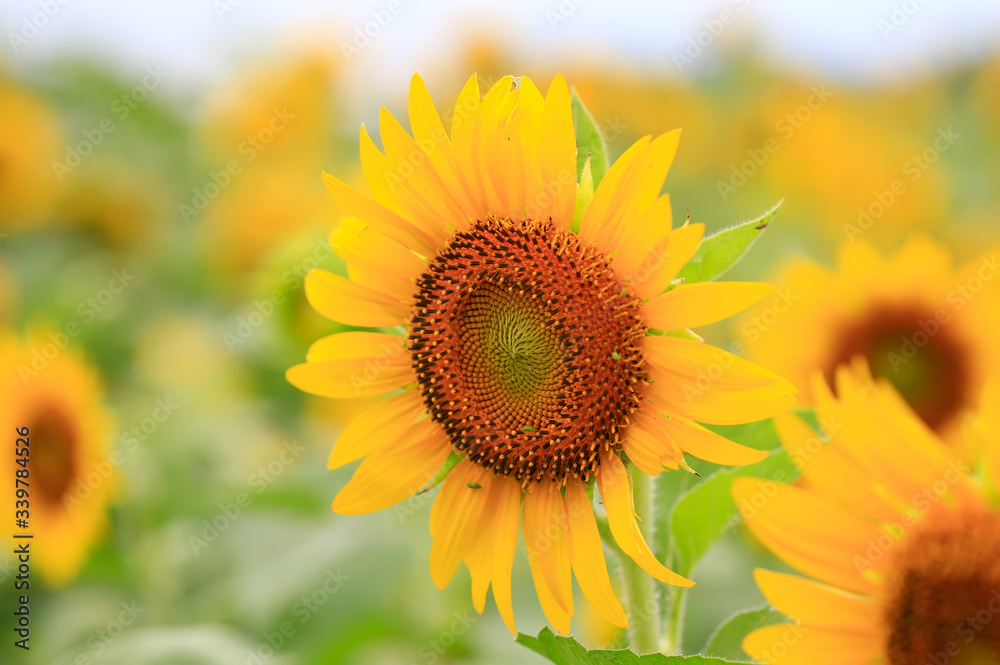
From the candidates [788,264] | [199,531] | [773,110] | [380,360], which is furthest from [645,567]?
[773,110]

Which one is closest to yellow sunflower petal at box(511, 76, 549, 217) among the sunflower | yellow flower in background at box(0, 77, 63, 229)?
the sunflower

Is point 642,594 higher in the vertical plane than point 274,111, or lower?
lower

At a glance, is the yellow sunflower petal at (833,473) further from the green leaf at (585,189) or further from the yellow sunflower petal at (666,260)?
the green leaf at (585,189)

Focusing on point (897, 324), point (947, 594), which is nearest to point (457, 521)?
point (947, 594)

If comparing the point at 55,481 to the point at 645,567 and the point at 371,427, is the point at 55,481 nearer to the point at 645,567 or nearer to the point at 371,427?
the point at 371,427

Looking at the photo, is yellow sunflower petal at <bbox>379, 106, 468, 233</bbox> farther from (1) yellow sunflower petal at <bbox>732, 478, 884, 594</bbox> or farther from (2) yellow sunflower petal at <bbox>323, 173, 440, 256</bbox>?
(1) yellow sunflower petal at <bbox>732, 478, 884, 594</bbox>

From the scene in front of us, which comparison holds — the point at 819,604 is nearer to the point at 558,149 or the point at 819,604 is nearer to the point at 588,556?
the point at 588,556
